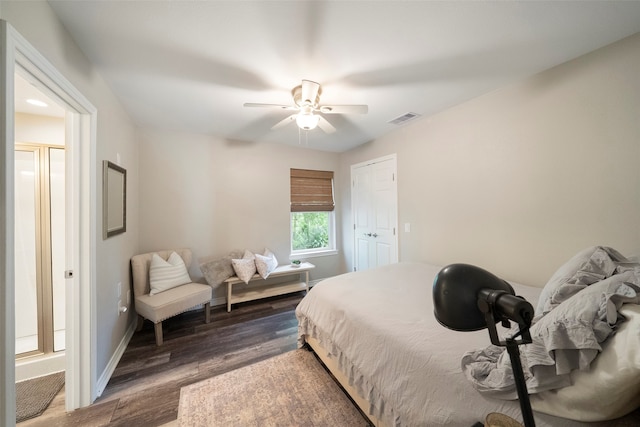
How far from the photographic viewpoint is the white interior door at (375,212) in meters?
3.13

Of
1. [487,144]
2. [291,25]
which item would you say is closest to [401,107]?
[487,144]

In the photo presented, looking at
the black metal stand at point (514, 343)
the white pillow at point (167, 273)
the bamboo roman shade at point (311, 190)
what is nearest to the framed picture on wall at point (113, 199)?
the white pillow at point (167, 273)

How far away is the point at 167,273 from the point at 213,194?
3.80 feet

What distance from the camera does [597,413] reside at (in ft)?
2.18

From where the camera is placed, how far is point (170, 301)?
217 centimetres

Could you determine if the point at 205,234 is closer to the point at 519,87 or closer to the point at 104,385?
the point at 104,385

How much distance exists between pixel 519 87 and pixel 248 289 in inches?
150

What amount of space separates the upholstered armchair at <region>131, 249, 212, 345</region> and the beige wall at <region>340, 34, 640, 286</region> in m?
2.78

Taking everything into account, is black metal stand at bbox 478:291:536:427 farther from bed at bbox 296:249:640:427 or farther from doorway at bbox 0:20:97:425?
doorway at bbox 0:20:97:425

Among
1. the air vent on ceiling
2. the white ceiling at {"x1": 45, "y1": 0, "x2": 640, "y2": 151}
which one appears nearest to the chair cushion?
the white ceiling at {"x1": 45, "y1": 0, "x2": 640, "y2": 151}

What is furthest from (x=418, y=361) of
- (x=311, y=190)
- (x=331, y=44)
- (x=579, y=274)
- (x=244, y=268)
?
(x=311, y=190)

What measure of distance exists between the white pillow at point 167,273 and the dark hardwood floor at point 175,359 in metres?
0.49

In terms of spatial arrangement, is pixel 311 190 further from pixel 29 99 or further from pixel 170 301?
pixel 29 99

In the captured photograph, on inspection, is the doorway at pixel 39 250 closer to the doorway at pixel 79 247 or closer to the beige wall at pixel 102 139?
the beige wall at pixel 102 139
